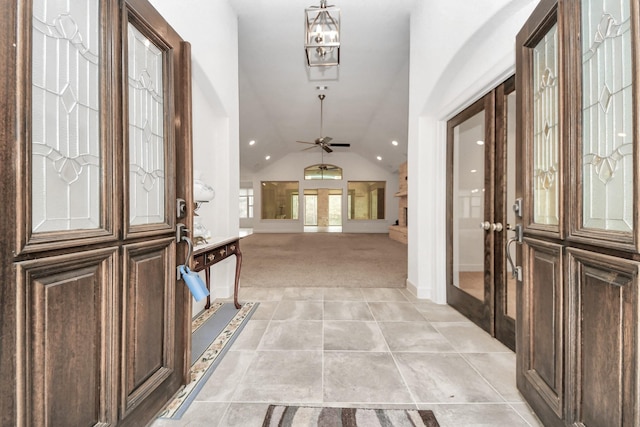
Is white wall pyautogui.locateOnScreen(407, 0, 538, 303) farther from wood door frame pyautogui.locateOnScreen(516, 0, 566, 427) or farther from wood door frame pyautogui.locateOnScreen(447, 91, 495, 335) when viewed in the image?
wood door frame pyautogui.locateOnScreen(516, 0, 566, 427)

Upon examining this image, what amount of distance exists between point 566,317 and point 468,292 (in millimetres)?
1579

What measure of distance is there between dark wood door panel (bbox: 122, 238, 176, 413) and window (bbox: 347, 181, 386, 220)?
11.1 m

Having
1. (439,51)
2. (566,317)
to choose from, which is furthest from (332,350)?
(439,51)

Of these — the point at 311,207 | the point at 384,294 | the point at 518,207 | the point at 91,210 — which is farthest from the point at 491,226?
the point at 311,207

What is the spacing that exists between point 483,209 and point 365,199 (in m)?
10.1

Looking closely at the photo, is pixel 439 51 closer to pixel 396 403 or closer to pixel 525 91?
pixel 525 91

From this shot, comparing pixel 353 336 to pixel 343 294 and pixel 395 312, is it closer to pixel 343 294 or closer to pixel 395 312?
pixel 395 312

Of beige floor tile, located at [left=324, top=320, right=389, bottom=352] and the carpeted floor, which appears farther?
the carpeted floor

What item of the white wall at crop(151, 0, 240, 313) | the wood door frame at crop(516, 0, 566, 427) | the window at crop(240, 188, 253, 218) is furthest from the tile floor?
the window at crop(240, 188, 253, 218)

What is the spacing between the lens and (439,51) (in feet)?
8.77

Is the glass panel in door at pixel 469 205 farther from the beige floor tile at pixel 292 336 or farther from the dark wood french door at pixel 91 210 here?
the dark wood french door at pixel 91 210

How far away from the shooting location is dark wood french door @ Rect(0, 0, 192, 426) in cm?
80

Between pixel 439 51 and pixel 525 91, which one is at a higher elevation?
pixel 439 51

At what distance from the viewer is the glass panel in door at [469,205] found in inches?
98.7
